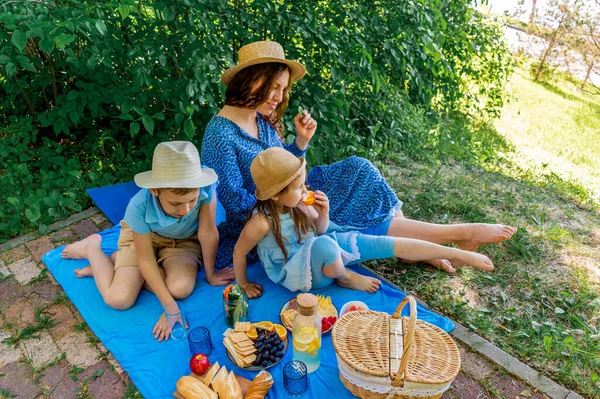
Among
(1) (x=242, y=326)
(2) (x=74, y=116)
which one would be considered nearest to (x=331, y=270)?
(1) (x=242, y=326)

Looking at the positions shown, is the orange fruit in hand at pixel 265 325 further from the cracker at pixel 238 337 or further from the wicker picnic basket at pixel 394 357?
the wicker picnic basket at pixel 394 357

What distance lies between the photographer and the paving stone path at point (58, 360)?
2256mm

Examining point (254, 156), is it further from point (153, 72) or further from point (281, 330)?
point (153, 72)

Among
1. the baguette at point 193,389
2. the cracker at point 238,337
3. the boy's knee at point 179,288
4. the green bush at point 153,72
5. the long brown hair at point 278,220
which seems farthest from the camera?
the green bush at point 153,72

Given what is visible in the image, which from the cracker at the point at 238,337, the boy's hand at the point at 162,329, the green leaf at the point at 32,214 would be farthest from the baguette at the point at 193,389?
the green leaf at the point at 32,214

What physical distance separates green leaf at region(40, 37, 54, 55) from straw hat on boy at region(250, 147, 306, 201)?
4.49 ft

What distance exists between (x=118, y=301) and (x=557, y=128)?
22.8ft

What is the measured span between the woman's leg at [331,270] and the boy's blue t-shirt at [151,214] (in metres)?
0.73

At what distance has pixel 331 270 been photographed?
2709 mm

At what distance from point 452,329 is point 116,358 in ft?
6.25

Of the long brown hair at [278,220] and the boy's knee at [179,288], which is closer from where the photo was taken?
the long brown hair at [278,220]

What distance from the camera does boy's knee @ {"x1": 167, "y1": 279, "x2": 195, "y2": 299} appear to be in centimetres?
273

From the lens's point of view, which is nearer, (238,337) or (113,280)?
(238,337)

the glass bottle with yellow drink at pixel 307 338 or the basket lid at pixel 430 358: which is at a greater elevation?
the basket lid at pixel 430 358
